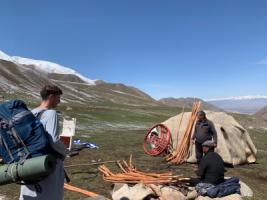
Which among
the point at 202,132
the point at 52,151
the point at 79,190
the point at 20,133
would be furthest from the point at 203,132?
the point at 20,133

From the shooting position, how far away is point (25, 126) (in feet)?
17.4

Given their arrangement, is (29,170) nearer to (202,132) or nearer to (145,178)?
(145,178)

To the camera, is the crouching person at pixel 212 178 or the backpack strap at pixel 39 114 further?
the crouching person at pixel 212 178

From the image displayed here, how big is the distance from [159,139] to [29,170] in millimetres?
14514

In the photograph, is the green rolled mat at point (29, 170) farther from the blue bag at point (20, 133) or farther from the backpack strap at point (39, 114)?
the backpack strap at point (39, 114)

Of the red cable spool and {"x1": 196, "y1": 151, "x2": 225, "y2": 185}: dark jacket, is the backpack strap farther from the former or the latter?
the red cable spool

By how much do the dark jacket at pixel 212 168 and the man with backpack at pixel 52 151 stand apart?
6.06 meters

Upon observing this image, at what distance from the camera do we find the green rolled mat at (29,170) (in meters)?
5.18

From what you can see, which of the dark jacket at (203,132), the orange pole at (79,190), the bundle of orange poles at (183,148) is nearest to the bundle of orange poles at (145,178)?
the orange pole at (79,190)

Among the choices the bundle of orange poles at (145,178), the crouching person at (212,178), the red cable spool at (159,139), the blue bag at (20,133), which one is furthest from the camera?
the red cable spool at (159,139)

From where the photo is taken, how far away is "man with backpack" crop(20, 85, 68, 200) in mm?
5586

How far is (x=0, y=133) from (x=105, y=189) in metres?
7.48

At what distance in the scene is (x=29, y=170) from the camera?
5195 mm

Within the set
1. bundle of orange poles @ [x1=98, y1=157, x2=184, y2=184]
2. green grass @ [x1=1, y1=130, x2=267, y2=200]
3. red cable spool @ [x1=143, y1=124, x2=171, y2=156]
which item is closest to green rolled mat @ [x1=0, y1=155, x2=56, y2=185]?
green grass @ [x1=1, y1=130, x2=267, y2=200]
